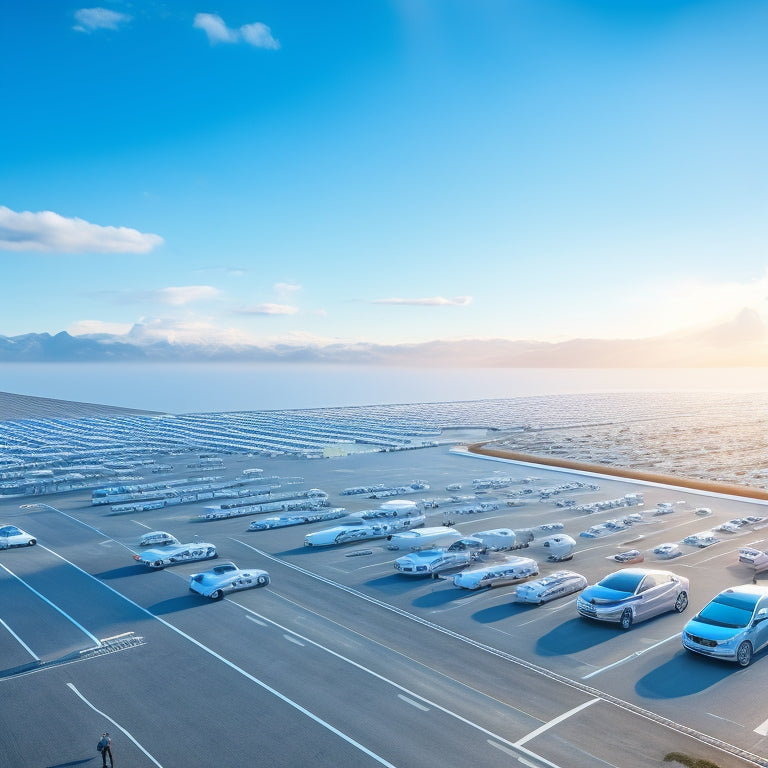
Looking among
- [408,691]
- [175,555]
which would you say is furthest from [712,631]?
[175,555]

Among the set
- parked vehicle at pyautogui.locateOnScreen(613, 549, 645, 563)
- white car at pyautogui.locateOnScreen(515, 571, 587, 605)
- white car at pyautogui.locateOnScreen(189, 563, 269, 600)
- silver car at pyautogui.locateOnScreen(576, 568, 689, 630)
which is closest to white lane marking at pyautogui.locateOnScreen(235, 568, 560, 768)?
white car at pyautogui.locateOnScreen(189, 563, 269, 600)

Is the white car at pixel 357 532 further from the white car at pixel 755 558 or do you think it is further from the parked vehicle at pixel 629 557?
the white car at pixel 755 558

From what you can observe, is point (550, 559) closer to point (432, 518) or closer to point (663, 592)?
point (663, 592)

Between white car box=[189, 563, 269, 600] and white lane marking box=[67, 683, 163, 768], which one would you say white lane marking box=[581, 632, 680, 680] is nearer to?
white lane marking box=[67, 683, 163, 768]

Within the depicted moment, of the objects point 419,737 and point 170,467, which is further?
point 170,467

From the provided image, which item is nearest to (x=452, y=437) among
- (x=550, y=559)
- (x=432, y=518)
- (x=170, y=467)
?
(x=170, y=467)

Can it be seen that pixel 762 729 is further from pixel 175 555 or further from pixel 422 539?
pixel 175 555
